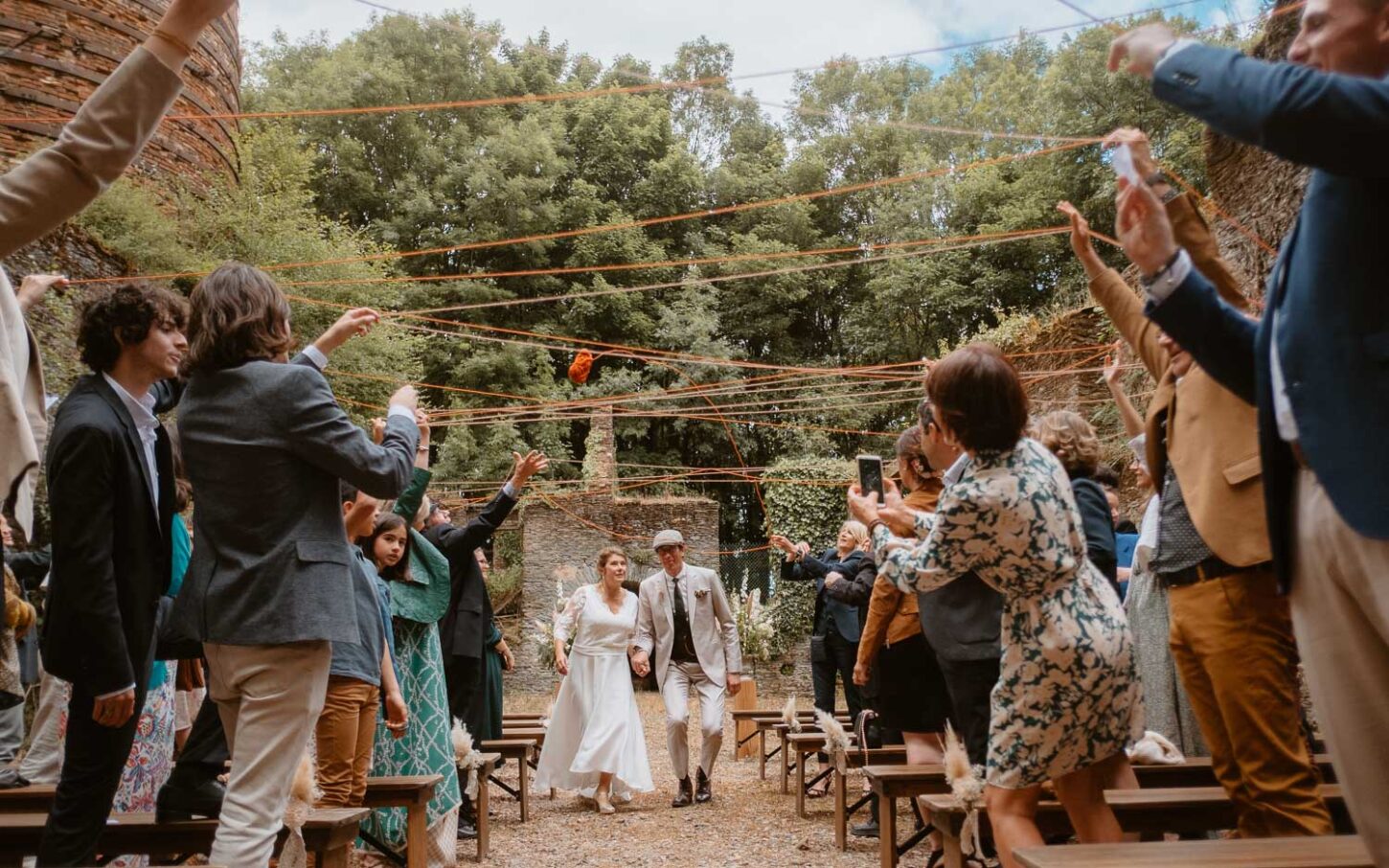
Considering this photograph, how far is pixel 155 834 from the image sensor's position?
3053mm

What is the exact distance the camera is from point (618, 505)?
1884 centimetres

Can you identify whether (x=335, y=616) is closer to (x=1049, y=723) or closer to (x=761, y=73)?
(x=1049, y=723)

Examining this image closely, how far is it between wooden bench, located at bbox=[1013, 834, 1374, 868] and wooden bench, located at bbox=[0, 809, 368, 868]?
206cm

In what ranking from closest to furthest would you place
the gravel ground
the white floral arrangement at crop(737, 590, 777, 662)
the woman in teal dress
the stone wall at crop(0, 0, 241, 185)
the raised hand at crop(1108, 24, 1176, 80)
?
the raised hand at crop(1108, 24, 1176, 80), the woman in teal dress, the gravel ground, the stone wall at crop(0, 0, 241, 185), the white floral arrangement at crop(737, 590, 777, 662)

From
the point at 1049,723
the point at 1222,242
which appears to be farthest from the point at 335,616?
the point at 1222,242

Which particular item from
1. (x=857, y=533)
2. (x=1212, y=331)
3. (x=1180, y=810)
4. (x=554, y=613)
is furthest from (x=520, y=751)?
(x=554, y=613)

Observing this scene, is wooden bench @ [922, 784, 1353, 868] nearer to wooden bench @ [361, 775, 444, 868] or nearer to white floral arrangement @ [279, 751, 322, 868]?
white floral arrangement @ [279, 751, 322, 868]

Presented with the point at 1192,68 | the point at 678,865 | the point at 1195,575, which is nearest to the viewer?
the point at 1192,68

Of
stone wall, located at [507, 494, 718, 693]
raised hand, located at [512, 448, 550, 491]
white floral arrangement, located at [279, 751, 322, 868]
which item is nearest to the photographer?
white floral arrangement, located at [279, 751, 322, 868]

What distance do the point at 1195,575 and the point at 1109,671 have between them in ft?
1.45

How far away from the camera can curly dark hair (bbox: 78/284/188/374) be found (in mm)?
2898

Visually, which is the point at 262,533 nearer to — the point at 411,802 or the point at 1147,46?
the point at 411,802

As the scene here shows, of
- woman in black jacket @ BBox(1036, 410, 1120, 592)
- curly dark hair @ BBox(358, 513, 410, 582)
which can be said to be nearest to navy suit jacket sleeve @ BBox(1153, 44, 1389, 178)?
woman in black jacket @ BBox(1036, 410, 1120, 592)

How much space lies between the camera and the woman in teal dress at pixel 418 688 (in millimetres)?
5055
